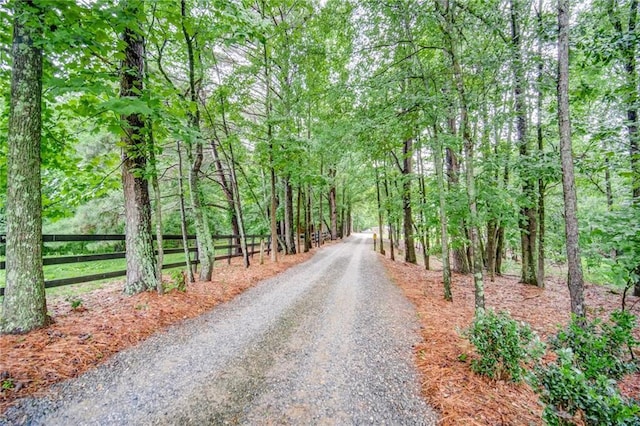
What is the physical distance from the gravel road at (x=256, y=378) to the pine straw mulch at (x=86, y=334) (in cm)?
21

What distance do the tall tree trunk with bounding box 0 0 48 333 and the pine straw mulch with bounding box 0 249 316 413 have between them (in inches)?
13.3

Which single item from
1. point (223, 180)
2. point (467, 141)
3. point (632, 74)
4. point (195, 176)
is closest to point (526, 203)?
point (632, 74)

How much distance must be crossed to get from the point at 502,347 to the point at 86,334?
4.96m

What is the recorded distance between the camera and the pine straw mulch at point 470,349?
89.2 inches

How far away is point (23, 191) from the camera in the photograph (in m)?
3.21

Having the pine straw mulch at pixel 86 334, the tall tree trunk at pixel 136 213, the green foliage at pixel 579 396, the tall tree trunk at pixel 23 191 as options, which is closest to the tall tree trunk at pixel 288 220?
the pine straw mulch at pixel 86 334

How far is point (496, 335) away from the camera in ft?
8.96

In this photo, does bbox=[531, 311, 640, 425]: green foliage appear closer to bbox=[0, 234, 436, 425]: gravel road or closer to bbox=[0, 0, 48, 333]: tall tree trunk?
bbox=[0, 234, 436, 425]: gravel road

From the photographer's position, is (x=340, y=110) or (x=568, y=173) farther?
(x=340, y=110)

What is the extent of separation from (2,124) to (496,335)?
785 centimetres

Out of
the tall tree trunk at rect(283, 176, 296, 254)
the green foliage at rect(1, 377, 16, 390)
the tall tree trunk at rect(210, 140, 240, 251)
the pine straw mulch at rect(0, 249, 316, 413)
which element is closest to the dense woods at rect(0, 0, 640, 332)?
the pine straw mulch at rect(0, 249, 316, 413)

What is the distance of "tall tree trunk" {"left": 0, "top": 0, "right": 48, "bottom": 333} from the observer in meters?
3.14

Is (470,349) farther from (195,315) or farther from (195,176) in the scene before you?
(195,176)

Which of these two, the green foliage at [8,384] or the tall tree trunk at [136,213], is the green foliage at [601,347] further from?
the tall tree trunk at [136,213]
